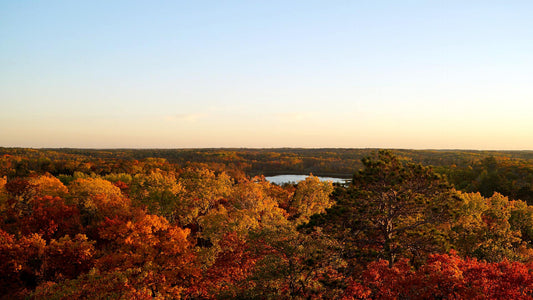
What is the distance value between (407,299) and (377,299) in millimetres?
2463

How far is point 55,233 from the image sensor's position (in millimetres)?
47844

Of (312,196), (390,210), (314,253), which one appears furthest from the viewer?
(312,196)

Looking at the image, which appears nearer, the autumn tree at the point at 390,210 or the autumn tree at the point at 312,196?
the autumn tree at the point at 390,210

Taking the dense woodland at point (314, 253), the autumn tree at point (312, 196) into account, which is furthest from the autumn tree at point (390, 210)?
the autumn tree at point (312, 196)

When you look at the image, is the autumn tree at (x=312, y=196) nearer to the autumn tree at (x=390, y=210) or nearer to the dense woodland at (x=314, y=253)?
the dense woodland at (x=314, y=253)

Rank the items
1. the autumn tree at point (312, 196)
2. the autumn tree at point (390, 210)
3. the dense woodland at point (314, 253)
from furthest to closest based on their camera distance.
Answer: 1. the autumn tree at point (312, 196)
2. the autumn tree at point (390, 210)
3. the dense woodland at point (314, 253)

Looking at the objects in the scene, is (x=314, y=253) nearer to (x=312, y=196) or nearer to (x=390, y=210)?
(x=390, y=210)

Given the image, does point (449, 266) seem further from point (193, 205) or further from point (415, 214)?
point (193, 205)

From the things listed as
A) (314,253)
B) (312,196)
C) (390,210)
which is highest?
(390,210)

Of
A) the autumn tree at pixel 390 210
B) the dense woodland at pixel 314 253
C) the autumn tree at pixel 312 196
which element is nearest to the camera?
the dense woodland at pixel 314 253

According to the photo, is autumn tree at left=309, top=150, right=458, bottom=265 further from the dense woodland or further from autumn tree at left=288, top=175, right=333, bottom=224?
autumn tree at left=288, top=175, right=333, bottom=224

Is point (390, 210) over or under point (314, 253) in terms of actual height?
over

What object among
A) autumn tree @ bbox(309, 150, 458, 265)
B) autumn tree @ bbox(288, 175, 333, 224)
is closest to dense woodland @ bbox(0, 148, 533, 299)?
autumn tree @ bbox(309, 150, 458, 265)

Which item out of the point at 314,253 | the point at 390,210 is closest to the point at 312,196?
the point at 390,210
